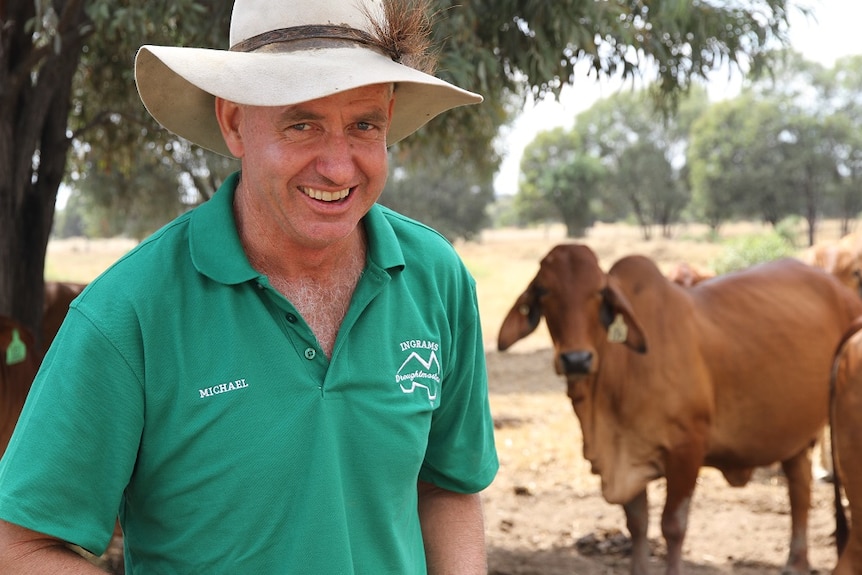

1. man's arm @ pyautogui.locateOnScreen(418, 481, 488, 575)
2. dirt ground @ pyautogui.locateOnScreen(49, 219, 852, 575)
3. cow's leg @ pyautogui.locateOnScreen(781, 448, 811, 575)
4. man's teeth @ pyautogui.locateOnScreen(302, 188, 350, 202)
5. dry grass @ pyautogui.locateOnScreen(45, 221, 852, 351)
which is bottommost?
dry grass @ pyautogui.locateOnScreen(45, 221, 852, 351)

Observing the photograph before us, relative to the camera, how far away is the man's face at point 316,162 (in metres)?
1.89

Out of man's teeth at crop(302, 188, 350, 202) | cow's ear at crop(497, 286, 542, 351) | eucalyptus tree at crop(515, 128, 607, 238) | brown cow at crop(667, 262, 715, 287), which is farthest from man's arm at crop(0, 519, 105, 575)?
eucalyptus tree at crop(515, 128, 607, 238)

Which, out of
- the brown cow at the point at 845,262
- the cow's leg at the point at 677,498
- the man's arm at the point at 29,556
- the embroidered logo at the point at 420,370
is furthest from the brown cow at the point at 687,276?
the man's arm at the point at 29,556

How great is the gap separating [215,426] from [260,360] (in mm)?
144

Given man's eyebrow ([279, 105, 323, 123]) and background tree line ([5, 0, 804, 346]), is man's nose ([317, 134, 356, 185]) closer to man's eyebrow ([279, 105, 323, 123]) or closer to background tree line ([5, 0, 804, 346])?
man's eyebrow ([279, 105, 323, 123])

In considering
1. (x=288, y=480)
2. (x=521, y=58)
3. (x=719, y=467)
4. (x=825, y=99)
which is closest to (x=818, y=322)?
(x=719, y=467)

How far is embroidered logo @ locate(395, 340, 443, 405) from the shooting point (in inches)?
78.2

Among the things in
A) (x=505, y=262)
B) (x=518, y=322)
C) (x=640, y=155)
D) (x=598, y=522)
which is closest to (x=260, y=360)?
(x=518, y=322)

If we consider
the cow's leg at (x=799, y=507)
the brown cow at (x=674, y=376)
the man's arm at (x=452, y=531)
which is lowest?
the cow's leg at (x=799, y=507)

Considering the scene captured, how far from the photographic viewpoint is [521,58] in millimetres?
5391

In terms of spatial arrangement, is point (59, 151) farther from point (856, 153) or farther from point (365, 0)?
point (856, 153)

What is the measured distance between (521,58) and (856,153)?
4847 cm

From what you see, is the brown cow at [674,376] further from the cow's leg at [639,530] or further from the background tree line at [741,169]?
the background tree line at [741,169]

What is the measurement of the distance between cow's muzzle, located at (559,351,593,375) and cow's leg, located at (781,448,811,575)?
6.68ft
